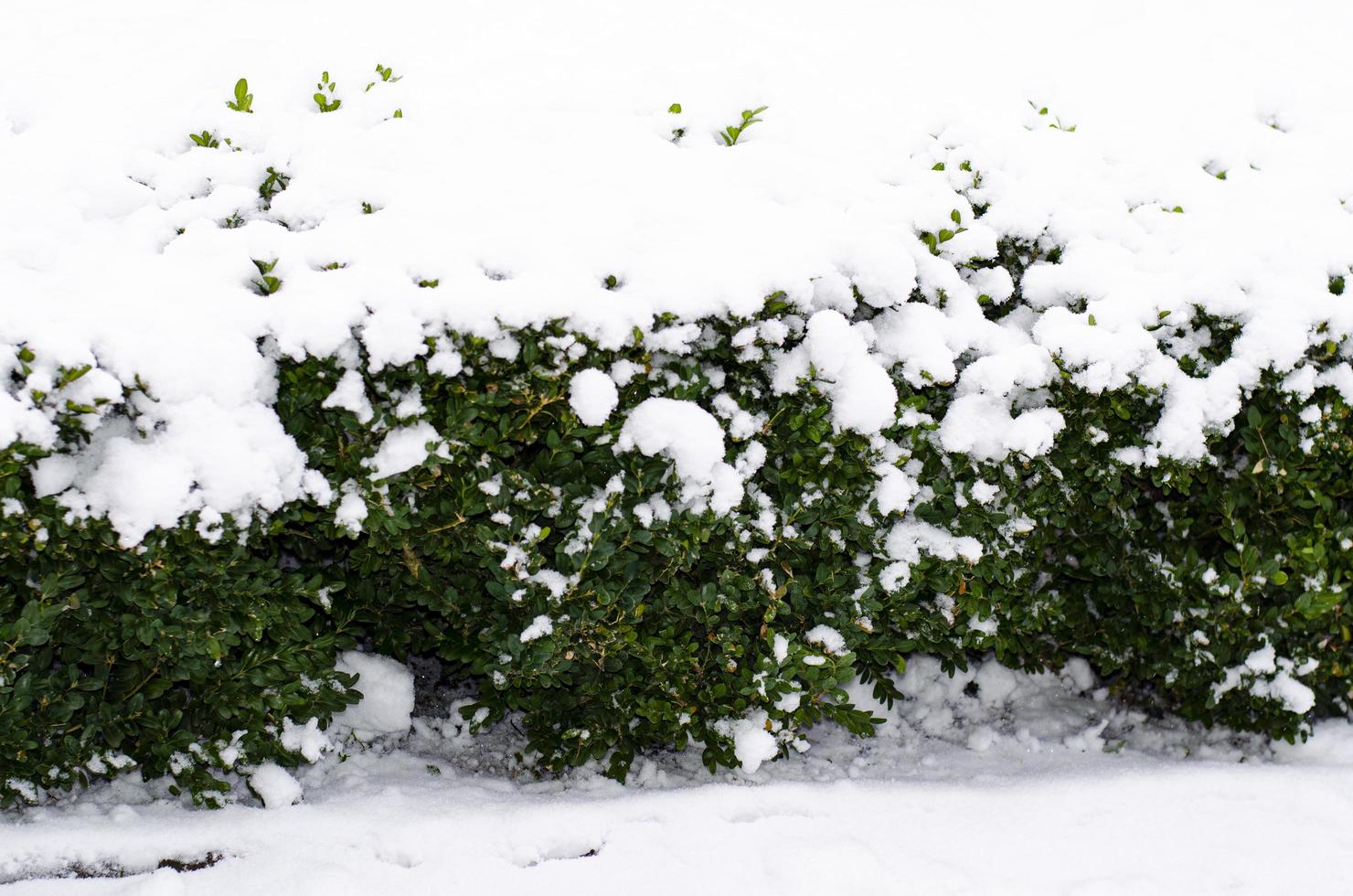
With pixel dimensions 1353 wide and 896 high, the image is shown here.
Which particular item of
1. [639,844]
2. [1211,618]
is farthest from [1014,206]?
[639,844]

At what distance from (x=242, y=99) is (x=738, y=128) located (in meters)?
1.62

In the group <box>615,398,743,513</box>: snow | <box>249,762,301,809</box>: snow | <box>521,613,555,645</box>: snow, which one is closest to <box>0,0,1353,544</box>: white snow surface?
<box>615,398,743,513</box>: snow

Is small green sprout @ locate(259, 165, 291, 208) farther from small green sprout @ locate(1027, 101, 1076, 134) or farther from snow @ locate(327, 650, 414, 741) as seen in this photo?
small green sprout @ locate(1027, 101, 1076, 134)

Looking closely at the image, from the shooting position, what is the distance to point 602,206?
291 centimetres

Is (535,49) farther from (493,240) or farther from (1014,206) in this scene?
(1014,206)

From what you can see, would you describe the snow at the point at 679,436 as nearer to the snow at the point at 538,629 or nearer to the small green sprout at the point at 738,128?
the snow at the point at 538,629

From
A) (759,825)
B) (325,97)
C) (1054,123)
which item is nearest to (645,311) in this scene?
(325,97)

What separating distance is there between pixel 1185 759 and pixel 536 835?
7.69 ft

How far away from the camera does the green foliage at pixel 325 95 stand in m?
3.19

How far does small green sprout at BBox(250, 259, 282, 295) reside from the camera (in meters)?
2.60

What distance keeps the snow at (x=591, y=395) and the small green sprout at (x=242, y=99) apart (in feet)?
5.10

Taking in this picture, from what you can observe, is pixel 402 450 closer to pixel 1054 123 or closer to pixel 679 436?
pixel 679 436

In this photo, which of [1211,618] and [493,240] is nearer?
[493,240]

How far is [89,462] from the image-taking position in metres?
2.36
